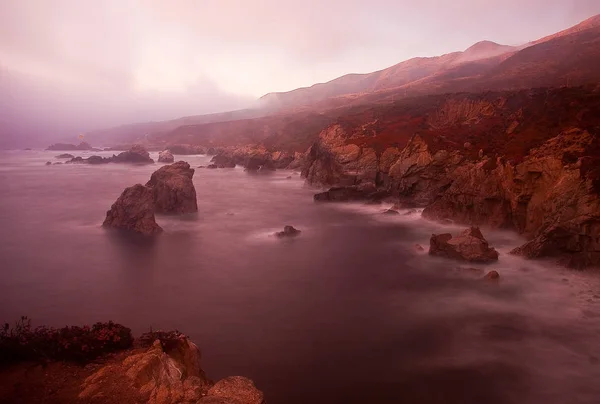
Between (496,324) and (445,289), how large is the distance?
4.73 m

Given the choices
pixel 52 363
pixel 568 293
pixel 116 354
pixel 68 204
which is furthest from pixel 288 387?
pixel 68 204

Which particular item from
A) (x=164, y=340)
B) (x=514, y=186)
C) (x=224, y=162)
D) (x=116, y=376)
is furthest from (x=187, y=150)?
(x=116, y=376)

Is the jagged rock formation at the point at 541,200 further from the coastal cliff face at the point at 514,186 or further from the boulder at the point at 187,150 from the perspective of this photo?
the boulder at the point at 187,150

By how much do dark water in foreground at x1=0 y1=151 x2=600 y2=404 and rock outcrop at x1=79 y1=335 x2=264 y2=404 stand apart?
5648 mm

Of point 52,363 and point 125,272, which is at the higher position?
point 52,363

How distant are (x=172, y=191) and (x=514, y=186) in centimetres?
3856

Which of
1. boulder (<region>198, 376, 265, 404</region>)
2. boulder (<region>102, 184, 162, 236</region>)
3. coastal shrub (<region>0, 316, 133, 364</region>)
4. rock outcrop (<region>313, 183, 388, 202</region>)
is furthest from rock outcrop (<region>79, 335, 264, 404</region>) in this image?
rock outcrop (<region>313, 183, 388, 202</region>)

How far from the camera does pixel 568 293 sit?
2411 cm

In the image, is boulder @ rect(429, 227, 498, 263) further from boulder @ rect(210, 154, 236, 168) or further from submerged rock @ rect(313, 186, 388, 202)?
boulder @ rect(210, 154, 236, 168)

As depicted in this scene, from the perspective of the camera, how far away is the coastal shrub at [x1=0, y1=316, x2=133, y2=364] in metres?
12.0

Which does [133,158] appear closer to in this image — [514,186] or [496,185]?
[496,185]

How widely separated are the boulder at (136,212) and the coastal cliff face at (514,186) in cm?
3044

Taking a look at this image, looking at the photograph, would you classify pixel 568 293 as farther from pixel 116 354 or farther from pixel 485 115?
pixel 485 115

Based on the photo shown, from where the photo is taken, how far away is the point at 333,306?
2377 cm
